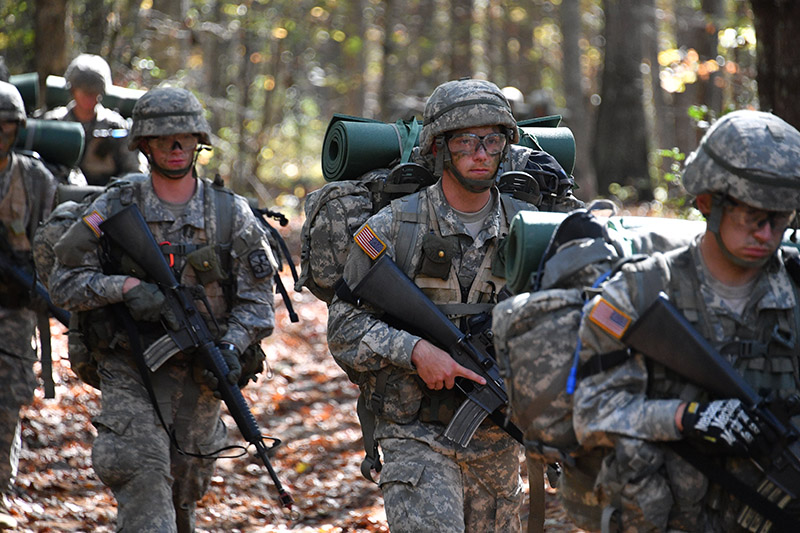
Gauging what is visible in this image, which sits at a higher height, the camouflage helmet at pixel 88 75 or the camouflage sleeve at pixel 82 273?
the camouflage helmet at pixel 88 75

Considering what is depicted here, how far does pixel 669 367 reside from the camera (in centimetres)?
339

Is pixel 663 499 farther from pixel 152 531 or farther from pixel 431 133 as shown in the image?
pixel 152 531

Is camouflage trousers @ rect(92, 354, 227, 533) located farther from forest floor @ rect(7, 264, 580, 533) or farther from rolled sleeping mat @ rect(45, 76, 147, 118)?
rolled sleeping mat @ rect(45, 76, 147, 118)

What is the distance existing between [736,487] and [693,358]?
418 mm

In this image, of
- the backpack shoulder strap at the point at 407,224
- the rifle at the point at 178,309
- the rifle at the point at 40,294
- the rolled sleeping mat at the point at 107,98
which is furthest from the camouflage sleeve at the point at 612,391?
the rolled sleeping mat at the point at 107,98

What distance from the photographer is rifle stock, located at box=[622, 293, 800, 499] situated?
10.7ft

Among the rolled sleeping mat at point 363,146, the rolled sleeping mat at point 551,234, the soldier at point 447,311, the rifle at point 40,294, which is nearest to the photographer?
the rolled sleeping mat at point 551,234

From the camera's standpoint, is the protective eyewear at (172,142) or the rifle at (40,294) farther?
the rifle at (40,294)

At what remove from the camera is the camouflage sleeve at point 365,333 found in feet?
15.5

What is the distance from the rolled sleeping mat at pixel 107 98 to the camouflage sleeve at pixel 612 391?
729 cm

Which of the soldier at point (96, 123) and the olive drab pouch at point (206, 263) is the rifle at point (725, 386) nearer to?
the olive drab pouch at point (206, 263)

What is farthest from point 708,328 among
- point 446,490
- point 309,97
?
point 309,97

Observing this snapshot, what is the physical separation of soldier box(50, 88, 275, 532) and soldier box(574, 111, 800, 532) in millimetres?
2765

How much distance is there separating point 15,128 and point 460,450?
155 inches
